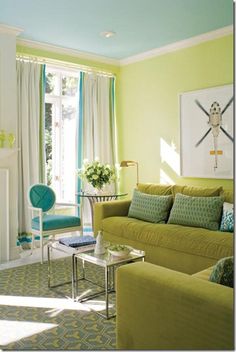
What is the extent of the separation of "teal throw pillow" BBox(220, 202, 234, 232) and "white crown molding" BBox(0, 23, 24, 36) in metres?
3.32

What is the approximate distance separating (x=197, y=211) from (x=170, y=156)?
4.89 feet

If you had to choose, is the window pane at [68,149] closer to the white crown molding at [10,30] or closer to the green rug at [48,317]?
the white crown molding at [10,30]

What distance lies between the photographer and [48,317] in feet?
9.34

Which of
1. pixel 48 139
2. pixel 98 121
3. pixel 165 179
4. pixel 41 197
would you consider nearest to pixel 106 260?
pixel 41 197

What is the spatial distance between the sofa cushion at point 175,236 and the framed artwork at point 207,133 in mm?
1131

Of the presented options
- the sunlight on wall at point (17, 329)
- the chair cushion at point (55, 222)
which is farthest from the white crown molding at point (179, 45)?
the sunlight on wall at point (17, 329)

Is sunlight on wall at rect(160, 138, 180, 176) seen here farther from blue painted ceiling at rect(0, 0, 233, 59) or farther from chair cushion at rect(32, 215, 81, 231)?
chair cushion at rect(32, 215, 81, 231)

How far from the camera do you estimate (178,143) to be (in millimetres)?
5133

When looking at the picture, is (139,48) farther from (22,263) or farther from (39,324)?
(39,324)

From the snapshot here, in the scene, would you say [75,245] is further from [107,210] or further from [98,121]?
[98,121]

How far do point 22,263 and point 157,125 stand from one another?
280 centimetres

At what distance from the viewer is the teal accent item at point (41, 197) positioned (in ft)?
15.1

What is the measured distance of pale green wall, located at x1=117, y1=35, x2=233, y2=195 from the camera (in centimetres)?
465

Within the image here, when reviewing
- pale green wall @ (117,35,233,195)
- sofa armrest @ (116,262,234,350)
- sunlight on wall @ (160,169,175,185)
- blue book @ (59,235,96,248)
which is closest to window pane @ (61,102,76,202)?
pale green wall @ (117,35,233,195)
